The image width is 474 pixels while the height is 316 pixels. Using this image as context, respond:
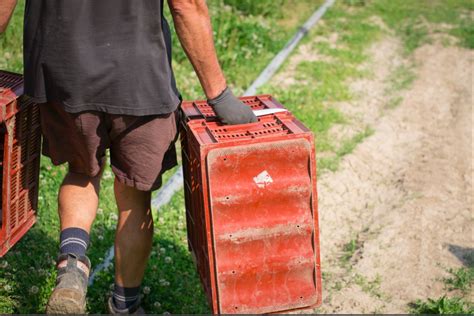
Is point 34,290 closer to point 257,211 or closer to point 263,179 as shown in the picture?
point 257,211

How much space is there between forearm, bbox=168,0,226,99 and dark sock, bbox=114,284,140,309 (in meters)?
1.21

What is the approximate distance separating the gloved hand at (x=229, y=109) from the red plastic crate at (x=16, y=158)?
3.11ft

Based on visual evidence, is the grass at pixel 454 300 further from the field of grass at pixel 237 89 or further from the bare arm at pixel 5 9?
the bare arm at pixel 5 9

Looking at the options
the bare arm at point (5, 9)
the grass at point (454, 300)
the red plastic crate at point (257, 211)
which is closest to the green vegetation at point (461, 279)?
the grass at point (454, 300)

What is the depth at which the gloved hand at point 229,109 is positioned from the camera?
3566 millimetres

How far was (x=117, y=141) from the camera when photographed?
142 inches

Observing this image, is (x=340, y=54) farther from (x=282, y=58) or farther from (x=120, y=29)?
(x=120, y=29)

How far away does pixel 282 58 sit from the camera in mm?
9148

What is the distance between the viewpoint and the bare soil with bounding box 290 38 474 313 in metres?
4.95

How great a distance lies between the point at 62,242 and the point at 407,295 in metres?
2.30

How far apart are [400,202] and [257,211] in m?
2.88

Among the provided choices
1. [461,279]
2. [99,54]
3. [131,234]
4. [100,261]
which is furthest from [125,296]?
[461,279]

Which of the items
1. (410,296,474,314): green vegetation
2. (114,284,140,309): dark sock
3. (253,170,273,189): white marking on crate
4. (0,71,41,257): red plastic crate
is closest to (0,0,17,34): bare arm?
(0,71,41,257): red plastic crate

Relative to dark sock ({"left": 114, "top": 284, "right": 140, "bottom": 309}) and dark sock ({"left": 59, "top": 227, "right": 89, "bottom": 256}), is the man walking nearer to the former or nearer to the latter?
dark sock ({"left": 59, "top": 227, "right": 89, "bottom": 256})
